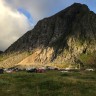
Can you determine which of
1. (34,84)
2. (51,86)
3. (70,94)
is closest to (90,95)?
(70,94)

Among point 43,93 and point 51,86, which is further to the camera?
point 51,86

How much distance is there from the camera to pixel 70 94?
37.7m

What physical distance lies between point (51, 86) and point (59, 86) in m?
1.08

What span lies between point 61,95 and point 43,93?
97.8 inches

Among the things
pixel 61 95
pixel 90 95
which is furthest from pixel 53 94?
pixel 90 95

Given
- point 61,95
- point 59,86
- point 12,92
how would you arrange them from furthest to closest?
point 59,86
point 12,92
point 61,95

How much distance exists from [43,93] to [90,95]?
545 cm

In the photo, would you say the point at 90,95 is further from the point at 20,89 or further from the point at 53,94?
the point at 20,89

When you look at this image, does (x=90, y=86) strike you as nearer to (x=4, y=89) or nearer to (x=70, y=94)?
(x=70, y=94)

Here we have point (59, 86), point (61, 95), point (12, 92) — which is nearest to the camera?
point (61, 95)

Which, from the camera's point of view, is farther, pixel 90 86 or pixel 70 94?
pixel 90 86

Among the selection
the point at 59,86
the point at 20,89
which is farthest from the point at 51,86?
the point at 20,89

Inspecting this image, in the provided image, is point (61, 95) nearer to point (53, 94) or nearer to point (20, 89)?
point (53, 94)

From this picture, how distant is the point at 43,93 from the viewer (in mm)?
38906
